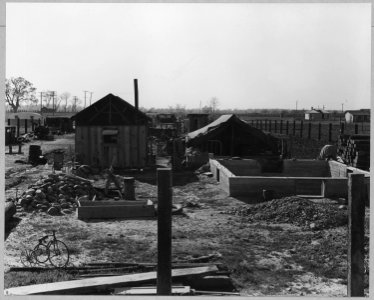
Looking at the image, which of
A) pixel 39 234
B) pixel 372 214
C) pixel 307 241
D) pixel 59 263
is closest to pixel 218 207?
pixel 307 241

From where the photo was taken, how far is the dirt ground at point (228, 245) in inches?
346

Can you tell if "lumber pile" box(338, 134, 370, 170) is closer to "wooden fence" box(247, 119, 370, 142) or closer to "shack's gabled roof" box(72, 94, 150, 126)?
"wooden fence" box(247, 119, 370, 142)

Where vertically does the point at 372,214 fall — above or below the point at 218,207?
above

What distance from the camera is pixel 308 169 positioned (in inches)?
890

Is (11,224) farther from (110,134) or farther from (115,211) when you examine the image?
(110,134)

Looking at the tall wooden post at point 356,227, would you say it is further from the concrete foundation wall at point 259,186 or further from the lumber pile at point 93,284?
the concrete foundation wall at point 259,186

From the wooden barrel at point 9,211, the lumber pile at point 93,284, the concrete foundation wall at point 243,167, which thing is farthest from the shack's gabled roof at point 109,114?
the lumber pile at point 93,284

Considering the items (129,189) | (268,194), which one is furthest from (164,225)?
(268,194)

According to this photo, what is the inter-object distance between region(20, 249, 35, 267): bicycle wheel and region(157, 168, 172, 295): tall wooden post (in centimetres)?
382

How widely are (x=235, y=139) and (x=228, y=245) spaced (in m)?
16.8

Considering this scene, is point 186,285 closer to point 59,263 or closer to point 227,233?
point 59,263

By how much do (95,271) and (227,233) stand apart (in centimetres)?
434

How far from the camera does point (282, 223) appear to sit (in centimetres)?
1323

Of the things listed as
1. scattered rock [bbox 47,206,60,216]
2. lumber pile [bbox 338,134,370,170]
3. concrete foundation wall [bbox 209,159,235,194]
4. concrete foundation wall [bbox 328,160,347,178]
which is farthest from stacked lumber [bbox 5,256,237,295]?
lumber pile [bbox 338,134,370,170]
